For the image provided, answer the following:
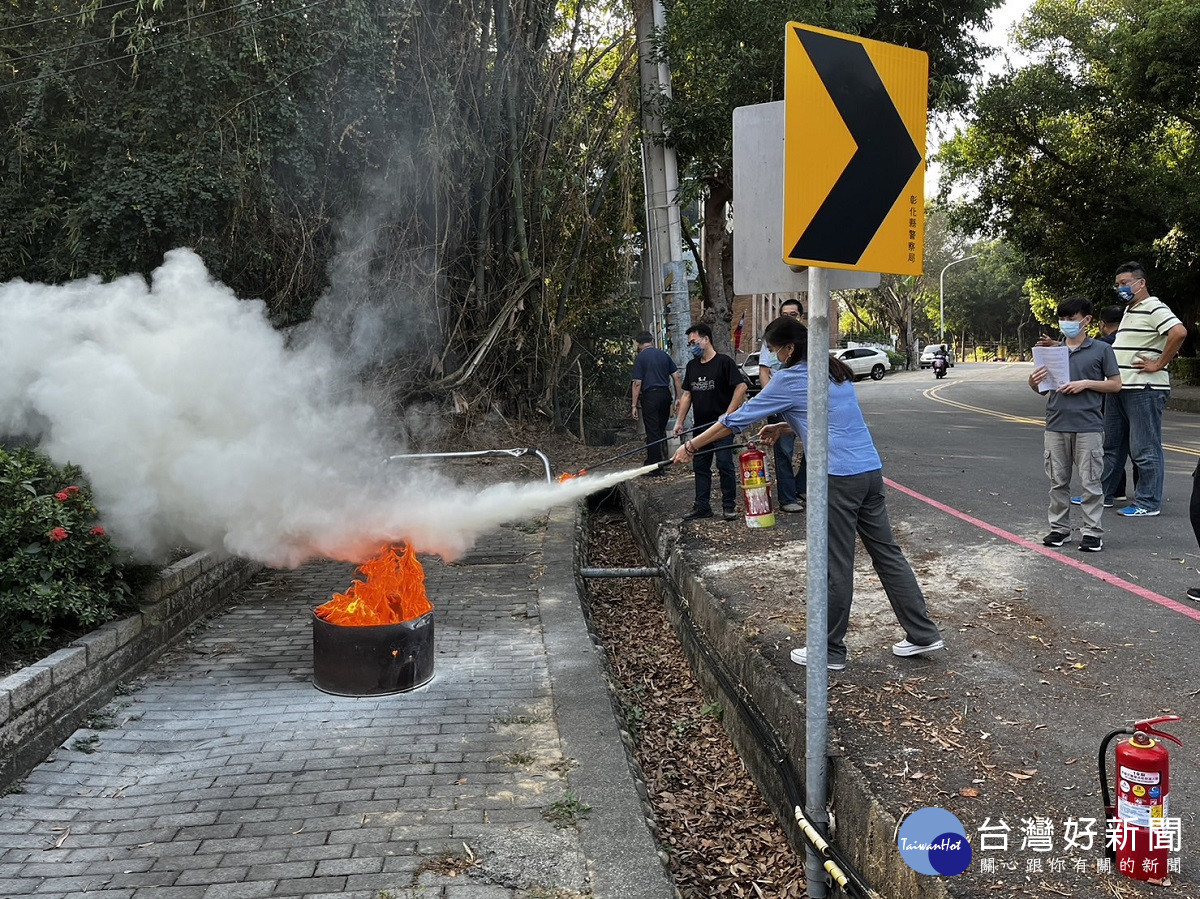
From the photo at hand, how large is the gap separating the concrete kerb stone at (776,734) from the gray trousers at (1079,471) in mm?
2898

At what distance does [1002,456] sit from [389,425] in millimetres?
8630

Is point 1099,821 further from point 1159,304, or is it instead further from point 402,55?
point 402,55

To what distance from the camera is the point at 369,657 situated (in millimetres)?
5227

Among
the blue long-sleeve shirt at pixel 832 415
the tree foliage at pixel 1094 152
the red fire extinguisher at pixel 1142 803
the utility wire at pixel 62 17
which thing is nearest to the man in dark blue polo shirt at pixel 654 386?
the blue long-sleeve shirt at pixel 832 415

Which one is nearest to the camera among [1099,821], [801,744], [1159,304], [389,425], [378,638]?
[1099,821]

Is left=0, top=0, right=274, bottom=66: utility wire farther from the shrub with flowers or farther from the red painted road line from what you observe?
the red painted road line

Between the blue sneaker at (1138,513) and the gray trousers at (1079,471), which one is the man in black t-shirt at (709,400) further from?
the blue sneaker at (1138,513)

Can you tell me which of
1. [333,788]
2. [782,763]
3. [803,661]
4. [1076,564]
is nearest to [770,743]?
[782,763]

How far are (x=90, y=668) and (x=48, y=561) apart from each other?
632 millimetres

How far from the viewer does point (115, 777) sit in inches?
168

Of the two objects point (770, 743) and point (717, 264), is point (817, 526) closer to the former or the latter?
point (770, 743)

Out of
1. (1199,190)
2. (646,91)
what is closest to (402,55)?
(646,91)

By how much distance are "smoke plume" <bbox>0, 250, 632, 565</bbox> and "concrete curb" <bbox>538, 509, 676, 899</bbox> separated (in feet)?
3.27

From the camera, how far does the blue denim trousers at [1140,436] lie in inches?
303
